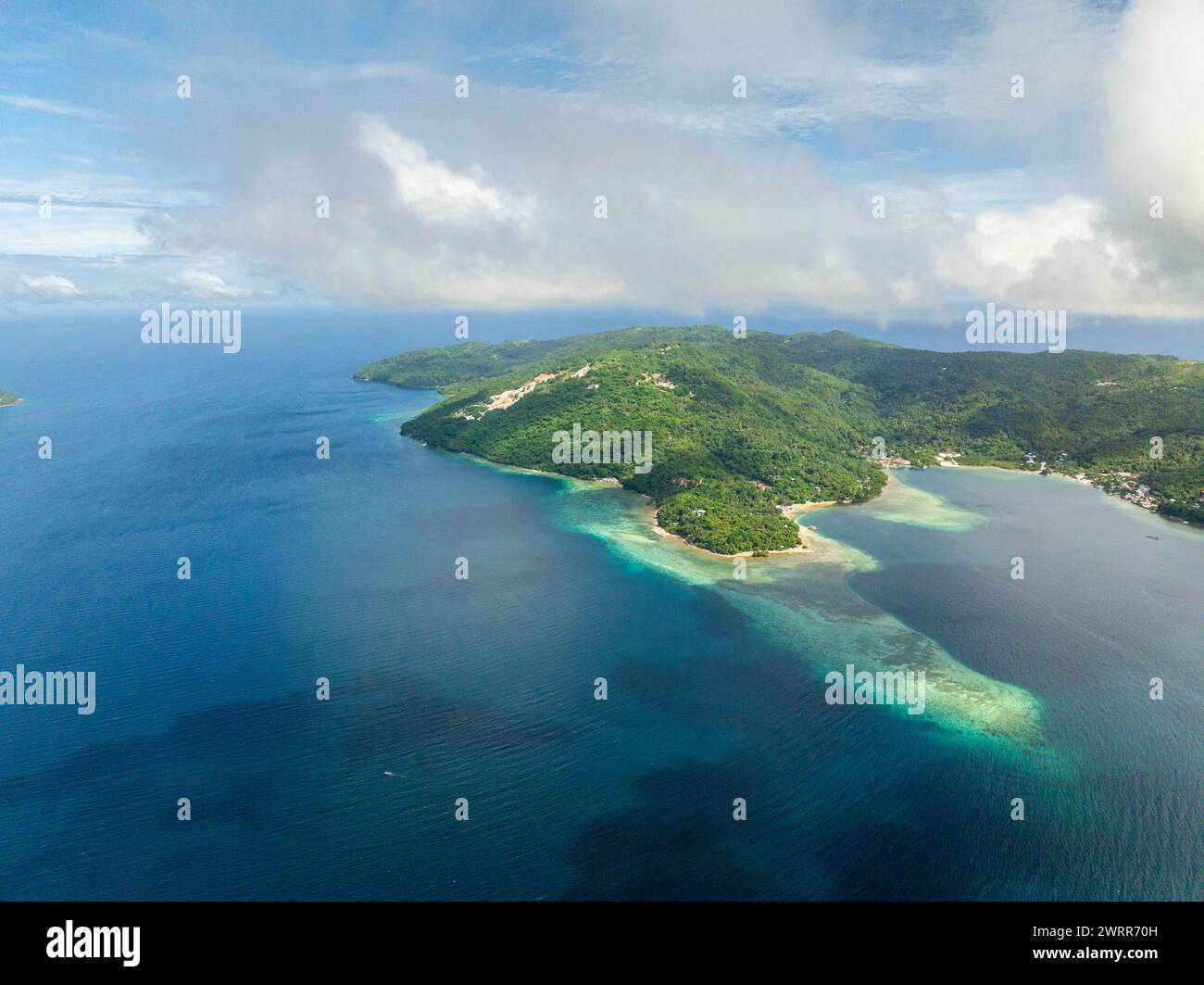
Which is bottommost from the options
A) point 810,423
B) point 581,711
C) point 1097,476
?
point 581,711

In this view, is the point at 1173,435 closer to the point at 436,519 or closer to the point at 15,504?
the point at 436,519

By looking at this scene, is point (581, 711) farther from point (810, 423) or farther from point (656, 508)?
point (810, 423)

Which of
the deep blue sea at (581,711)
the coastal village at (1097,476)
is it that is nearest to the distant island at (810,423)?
the coastal village at (1097,476)

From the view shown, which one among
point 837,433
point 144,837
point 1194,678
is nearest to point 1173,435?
point 837,433

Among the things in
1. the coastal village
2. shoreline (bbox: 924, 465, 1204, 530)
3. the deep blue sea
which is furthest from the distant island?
the deep blue sea

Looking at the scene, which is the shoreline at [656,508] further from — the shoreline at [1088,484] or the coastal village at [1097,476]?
the shoreline at [1088,484]

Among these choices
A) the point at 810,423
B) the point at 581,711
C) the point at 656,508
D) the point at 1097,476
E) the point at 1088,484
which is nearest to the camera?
the point at 581,711

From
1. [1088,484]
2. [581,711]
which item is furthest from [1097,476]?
[581,711]

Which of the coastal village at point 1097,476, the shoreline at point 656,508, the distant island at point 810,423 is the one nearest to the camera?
the shoreline at point 656,508
